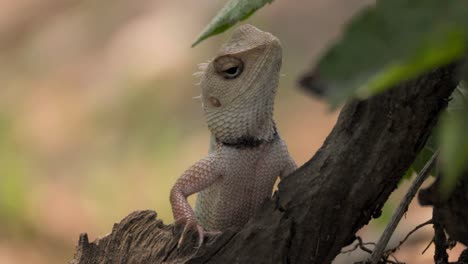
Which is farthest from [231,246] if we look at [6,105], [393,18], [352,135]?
[6,105]

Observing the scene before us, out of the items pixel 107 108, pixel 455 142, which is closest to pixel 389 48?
pixel 455 142

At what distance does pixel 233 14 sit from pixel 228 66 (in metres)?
0.91

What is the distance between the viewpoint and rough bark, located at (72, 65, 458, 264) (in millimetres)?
1751

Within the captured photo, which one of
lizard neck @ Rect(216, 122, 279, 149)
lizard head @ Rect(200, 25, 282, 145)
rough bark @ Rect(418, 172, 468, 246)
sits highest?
lizard head @ Rect(200, 25, 282, 145)

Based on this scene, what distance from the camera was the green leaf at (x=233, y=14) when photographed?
5.37 feet

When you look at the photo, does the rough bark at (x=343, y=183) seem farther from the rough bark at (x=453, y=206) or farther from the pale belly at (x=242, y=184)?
the pale belly at (x=242, y=184)

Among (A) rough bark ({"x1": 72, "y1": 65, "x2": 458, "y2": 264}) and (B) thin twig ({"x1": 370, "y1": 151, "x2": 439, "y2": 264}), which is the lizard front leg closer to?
(A) rough bark ({"x1": 72, "y1": 65, "x2": 458, "y2": 264})

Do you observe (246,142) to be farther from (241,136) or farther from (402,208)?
(402,208)

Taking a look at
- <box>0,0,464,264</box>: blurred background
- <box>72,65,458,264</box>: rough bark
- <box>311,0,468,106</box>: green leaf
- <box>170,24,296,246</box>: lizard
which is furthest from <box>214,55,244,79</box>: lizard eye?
<box>0,0,464,264</box>: blurred background

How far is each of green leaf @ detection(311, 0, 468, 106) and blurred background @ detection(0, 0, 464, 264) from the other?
5.23 metres

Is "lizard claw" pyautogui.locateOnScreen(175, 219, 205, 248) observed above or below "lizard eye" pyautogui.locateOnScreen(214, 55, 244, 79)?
below

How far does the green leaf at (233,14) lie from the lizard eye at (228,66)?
81 cm

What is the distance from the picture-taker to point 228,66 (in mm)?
2572

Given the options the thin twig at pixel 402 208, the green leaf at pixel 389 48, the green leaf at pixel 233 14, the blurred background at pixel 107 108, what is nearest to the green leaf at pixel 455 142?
the green leaf at pixel 389 48
